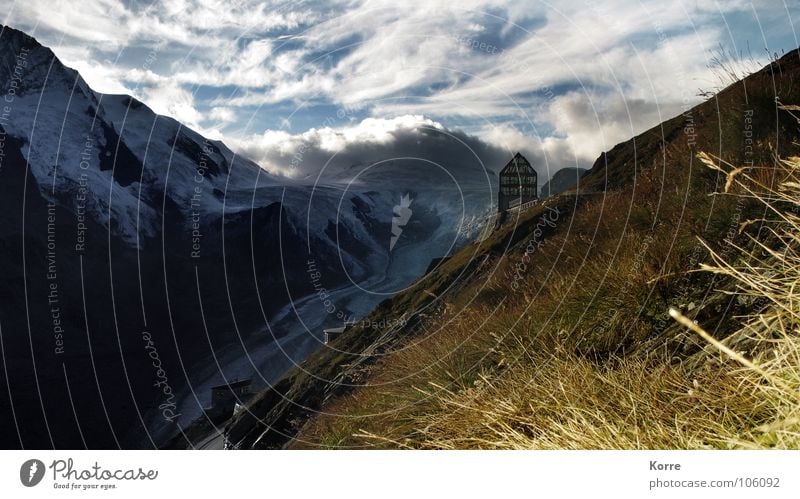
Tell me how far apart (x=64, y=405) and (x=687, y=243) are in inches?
3051

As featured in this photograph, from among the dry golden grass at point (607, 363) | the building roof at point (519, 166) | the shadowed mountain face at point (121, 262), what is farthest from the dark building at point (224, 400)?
the dry golden grass at point (607, 363)

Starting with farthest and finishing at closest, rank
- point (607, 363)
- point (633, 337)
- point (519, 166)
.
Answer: point (519, 166) < point (633, 337) < point (607, 363)

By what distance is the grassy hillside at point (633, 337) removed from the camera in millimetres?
3992

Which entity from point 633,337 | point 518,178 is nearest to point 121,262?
point 518,178

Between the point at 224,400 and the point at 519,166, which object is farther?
the point at 224,400

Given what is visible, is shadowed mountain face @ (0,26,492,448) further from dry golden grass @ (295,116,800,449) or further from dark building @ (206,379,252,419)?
dry golden grass @ (295,116,800,449)

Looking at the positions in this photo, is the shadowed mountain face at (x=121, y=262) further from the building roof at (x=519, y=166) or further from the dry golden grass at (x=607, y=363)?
the dry golden grass at (x=607, y=363)

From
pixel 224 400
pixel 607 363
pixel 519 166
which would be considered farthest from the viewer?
pixel 224 400

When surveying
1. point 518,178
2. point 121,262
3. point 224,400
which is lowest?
point 224,400

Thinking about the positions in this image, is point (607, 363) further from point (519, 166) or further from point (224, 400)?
point (224, 400)

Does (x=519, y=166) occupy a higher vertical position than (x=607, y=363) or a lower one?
higher

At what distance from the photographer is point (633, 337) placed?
5406 millimetres

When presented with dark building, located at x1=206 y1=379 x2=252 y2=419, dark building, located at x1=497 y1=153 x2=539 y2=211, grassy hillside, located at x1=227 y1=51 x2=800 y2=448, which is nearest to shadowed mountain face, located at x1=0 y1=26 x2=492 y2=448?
dark building, located at x1=206 y1=379 x2=252 y2=419
